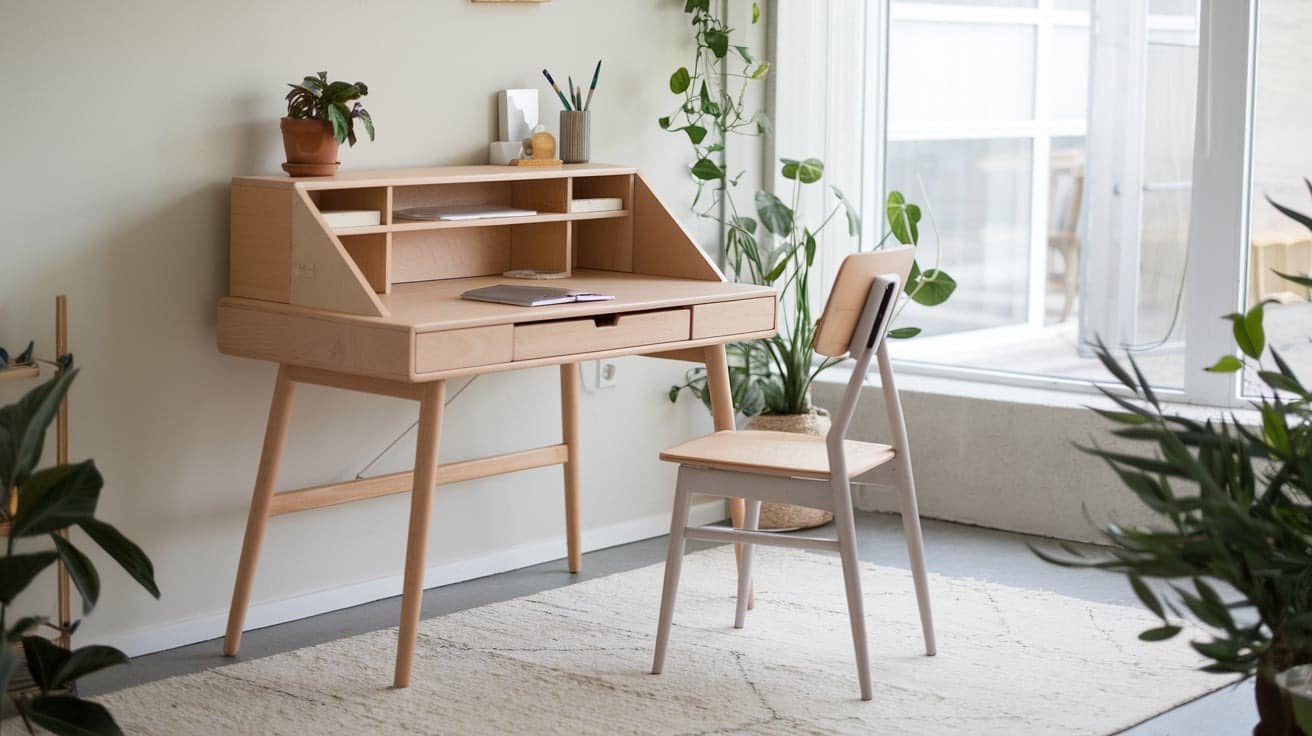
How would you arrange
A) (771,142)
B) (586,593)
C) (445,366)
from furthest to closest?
(771,142)
(586,593)
(445,366)

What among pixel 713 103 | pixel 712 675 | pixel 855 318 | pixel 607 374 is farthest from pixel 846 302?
pixel 713 103

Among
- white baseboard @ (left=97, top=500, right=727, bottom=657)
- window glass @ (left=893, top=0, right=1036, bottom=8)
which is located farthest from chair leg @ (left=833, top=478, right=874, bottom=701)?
window glass @ (left=893, top=0, right=1036, bottom=8)

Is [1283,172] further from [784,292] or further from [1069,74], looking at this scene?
[784,292]

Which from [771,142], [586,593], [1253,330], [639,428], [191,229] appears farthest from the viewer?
[771,142]

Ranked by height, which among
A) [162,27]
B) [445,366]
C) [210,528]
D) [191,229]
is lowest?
[210,528]

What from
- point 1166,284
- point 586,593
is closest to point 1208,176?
point 1166,284

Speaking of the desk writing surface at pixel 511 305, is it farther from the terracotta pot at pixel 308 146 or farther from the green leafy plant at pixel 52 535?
the green leafy plant at pixel 52 535

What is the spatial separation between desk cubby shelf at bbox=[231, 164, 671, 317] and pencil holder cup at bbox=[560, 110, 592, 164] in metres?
0.06

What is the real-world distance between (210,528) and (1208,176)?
101 inches

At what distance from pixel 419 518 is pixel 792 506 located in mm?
1552

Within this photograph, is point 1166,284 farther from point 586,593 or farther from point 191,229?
point 191,229

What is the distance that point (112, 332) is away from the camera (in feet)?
10.1

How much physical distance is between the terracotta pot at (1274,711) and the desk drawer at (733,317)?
166 cm

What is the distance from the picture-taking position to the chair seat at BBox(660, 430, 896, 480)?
2904 mm
